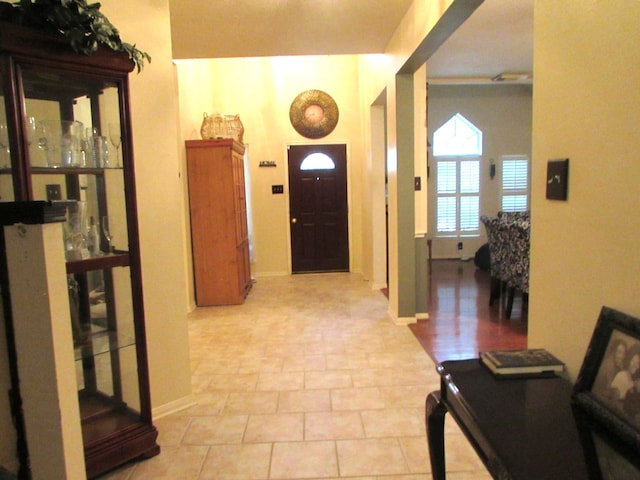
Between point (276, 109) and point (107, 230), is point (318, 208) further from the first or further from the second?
point (107, 230)

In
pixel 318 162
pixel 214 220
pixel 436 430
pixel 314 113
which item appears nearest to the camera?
pixel 436 430

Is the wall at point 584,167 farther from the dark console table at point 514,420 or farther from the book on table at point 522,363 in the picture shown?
the dark console table at point 514,420

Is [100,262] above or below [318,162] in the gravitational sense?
below

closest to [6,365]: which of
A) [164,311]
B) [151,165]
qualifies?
[164,311]

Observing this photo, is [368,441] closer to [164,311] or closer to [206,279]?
[164,311]

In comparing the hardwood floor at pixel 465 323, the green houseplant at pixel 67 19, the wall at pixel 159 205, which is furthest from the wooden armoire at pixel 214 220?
the green houseplant at pixel 67 19

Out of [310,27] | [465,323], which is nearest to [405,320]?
[465,323]

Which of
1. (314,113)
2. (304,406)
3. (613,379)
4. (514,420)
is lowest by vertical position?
(304,406)

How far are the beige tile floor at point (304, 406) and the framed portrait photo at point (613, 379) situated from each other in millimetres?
1137

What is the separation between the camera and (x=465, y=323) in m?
4.15

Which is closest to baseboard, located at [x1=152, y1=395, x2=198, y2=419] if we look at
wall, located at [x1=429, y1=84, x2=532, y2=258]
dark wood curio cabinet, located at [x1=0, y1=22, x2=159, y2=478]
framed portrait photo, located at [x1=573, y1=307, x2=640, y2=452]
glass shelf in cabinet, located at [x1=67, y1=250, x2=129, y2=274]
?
dark wood curio cabinet, located at [x1=0, y1=22, x2=159, y2=478]

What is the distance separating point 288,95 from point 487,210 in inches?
155

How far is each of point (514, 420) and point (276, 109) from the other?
6.08 meters

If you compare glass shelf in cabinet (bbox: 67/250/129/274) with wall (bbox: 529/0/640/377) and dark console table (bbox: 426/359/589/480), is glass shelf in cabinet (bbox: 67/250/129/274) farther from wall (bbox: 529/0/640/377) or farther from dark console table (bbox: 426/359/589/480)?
wall (bbox: 529/0/640/377)
